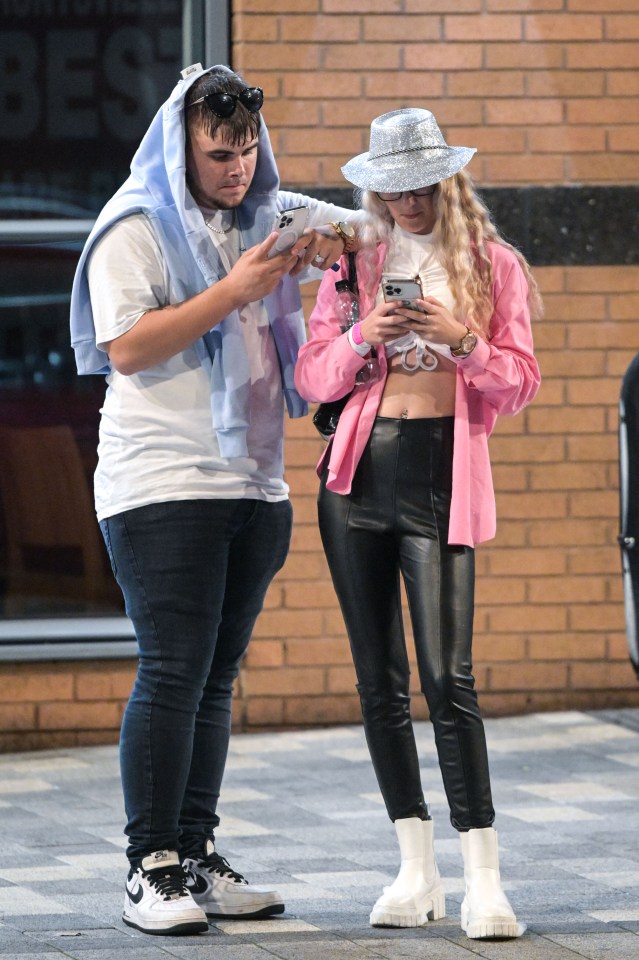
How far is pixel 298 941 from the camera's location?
3.91 m

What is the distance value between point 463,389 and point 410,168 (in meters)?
0.55

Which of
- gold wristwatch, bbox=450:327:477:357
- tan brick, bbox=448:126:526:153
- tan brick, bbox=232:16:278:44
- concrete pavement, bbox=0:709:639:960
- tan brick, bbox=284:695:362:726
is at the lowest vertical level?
concrete pavement, bbox=0:709:639:960

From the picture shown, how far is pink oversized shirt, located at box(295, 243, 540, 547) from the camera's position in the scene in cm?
398

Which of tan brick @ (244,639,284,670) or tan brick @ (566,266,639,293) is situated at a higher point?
tan brick @ (566,266,639,293)

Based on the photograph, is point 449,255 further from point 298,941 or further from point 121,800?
point 121,800

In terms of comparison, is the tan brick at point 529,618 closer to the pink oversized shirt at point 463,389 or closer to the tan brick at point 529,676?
the tan brick at point 529,676

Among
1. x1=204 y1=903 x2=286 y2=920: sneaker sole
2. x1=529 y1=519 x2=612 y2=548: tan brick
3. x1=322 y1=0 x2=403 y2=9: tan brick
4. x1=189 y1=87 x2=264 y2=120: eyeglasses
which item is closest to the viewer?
x1=189 y1=87 x2=264 y2=120: eyeglasses

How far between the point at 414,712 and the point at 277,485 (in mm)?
2692

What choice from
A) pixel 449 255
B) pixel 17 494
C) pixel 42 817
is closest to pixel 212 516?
pixel 449 255

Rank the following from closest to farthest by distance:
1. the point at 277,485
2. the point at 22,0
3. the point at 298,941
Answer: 1. the point at 298,941
2. the point at 277,485
3. the point at 22,0

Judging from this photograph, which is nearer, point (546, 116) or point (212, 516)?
point (212, 516)

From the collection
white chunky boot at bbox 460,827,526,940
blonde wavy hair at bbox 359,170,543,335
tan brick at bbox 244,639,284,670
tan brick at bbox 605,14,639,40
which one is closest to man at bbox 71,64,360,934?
blonde wavy hair at bbox 359,170,543,335

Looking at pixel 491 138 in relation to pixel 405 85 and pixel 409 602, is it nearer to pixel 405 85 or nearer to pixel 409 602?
pixel 405 85

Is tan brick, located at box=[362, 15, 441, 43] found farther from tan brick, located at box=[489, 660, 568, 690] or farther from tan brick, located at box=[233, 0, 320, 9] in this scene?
tan brick, located at box=[489, 660, 568, 690]
